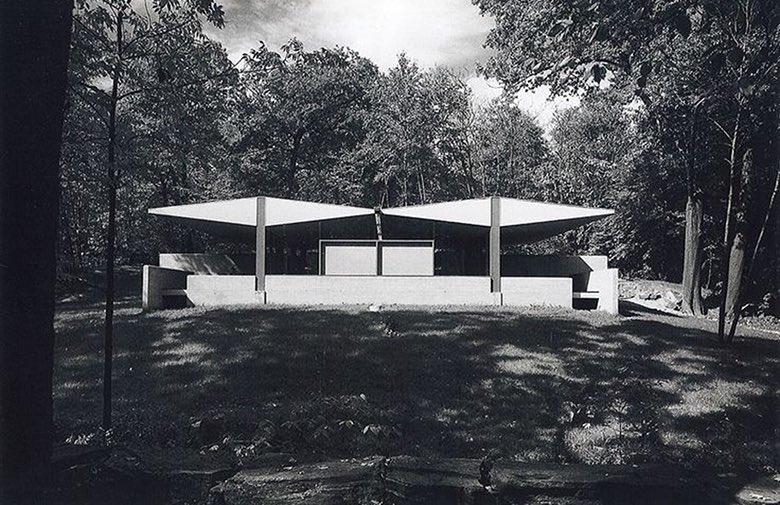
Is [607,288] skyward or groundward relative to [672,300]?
skyward

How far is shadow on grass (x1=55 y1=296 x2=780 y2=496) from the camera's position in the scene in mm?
6016

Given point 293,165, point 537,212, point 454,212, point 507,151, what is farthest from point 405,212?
point 507,151

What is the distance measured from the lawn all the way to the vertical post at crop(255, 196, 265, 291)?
16.2ft

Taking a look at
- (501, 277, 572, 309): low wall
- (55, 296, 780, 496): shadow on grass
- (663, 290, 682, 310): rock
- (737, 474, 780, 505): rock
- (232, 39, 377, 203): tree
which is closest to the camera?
(737, 474, 780, 505): rock

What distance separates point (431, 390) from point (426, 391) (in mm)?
74

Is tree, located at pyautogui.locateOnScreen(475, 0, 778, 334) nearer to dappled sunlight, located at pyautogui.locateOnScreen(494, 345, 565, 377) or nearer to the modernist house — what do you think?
dappled sunlight, located at pyautogui.locateOnScreen(494, 345, 565, 377)

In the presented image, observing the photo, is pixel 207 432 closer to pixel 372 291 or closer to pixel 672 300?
pixel 372 291

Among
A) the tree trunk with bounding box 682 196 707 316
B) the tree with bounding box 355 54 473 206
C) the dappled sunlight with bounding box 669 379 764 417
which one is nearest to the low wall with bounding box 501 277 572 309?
the tree trunk with bounding box 682 196 707 316

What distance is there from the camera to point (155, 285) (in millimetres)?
16703

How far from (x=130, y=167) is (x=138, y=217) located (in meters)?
26.6

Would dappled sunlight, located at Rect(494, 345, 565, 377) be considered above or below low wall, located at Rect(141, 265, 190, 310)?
below

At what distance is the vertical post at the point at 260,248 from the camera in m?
17.6

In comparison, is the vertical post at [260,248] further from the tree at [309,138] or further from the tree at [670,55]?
the tree at [309,138]

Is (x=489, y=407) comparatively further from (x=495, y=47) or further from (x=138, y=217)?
(x=138, y=217)
